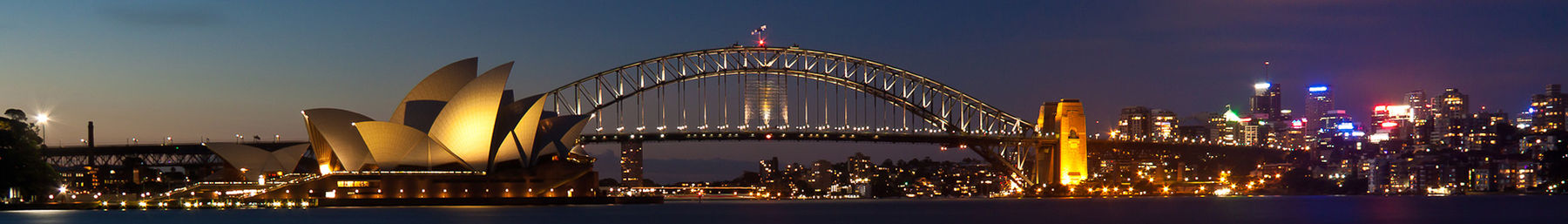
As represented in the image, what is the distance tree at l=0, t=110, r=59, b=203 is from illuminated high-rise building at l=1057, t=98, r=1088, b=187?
69.7 meters

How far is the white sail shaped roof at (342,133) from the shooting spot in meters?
81.2

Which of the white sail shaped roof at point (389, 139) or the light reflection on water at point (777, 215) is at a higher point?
the white sail shaped roof at point (389, 139)

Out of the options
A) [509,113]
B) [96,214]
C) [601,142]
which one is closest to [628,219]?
[509,113]

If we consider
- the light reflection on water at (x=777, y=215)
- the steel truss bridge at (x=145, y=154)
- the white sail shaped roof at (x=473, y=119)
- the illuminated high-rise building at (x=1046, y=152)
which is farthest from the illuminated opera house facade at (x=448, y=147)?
the illuminated high-rise building at (x=1046, y=152)

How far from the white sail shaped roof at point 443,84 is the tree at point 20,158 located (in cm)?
1614

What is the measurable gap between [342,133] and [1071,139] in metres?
57.2

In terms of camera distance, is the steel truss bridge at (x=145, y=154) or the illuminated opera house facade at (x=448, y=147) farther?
the steel truss bridge at (x=145, y=154)

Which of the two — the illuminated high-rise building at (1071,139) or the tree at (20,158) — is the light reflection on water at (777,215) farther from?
the illuminated high-rise building at (1071,139)

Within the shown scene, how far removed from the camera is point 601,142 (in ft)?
346

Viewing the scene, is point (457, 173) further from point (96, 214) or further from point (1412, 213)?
point (1412, 213)

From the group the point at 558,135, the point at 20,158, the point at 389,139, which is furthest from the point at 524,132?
the point at 20,158

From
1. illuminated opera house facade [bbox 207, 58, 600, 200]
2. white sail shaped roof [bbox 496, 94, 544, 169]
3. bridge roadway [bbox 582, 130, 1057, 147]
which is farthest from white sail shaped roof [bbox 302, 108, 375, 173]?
bridge roadway [bbox 582, 130, 1057, 147]

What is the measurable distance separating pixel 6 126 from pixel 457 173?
20.5 meters

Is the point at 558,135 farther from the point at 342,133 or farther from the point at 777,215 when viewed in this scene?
the point at 777,215
